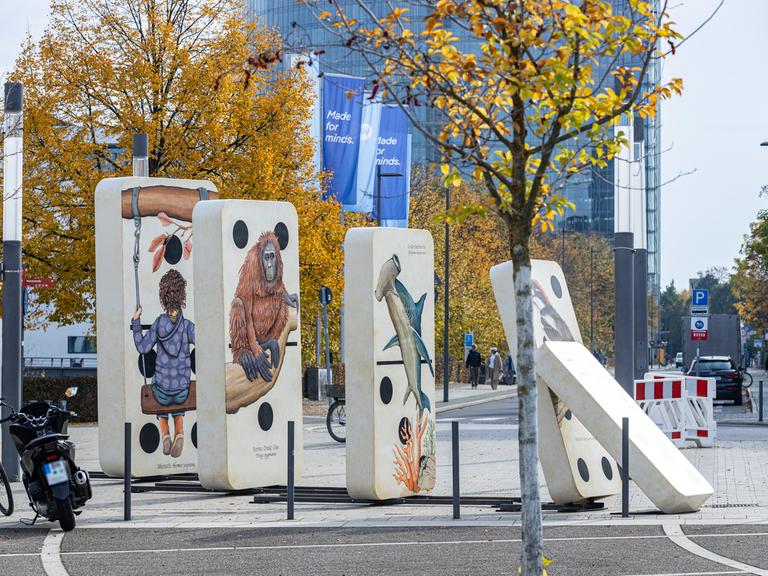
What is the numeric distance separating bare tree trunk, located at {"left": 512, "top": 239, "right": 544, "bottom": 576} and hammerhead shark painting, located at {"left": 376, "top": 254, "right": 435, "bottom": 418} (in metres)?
6.67

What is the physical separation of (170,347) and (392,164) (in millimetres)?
18942

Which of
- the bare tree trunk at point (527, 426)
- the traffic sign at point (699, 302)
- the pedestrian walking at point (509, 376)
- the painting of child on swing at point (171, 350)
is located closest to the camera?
the bare tree trunk at point (527, 426)

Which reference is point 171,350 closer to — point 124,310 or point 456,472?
point 124,310

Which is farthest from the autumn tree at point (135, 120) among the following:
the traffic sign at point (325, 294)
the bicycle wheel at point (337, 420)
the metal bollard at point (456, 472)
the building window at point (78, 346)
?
the building window at point (78, 346)

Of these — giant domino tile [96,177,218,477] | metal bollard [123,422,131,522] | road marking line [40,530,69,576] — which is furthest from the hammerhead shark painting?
road marking line [40,530,69,576]

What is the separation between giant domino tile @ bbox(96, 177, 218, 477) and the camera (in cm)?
1623

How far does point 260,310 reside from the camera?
15.0m

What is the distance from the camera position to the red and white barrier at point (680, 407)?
69.4 feet

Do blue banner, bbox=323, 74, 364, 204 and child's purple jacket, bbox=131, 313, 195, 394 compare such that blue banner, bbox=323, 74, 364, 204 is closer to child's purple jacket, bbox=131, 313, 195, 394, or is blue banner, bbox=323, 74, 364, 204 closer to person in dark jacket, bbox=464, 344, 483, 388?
child's purple jacket, bbox=131, 313, 195, 394

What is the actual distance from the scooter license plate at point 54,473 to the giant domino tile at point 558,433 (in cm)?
437

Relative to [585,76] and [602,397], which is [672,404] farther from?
[585,76]

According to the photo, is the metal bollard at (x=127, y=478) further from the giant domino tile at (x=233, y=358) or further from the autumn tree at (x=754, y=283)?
the autumn tree at (x=754, y=283)

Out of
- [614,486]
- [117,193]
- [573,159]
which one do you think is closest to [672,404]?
[614,486]

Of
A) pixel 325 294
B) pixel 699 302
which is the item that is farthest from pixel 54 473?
pixel 699 302
